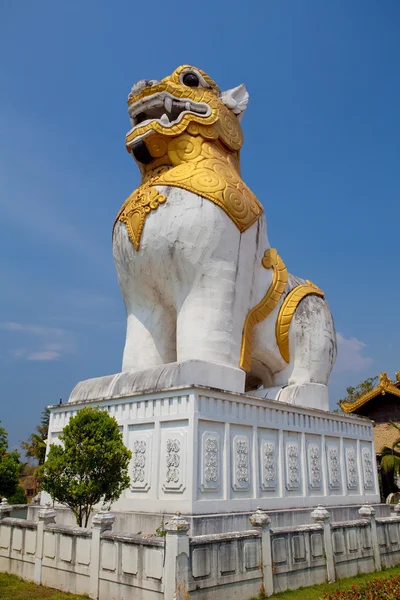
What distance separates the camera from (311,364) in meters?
12.5

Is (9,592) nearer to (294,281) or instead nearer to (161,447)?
(161,447)

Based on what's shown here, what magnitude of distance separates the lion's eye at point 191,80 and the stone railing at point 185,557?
30.2 feet

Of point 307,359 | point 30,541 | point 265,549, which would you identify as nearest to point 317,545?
point 265,549

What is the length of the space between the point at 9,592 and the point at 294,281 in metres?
8.68

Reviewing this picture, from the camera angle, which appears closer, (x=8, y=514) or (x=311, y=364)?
(x=8, y=514)

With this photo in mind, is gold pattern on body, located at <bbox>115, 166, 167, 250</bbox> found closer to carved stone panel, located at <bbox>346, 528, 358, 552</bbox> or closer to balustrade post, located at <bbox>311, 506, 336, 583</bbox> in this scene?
balustrade post, located at <bbox>311, 506, 336, 583</bbox>

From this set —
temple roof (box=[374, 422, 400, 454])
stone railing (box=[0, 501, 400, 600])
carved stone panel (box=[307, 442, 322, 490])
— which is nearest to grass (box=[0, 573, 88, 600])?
stone railing (box=[0, 501, 400, 600])

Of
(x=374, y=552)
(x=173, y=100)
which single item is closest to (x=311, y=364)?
(x=374, y=552)

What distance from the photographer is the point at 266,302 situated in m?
12.0

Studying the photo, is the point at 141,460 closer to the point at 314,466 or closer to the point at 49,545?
the point at 49,545

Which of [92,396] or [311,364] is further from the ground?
[311,364]

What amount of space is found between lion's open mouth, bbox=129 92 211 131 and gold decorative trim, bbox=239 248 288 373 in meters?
3.49

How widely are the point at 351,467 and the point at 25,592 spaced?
324 inches

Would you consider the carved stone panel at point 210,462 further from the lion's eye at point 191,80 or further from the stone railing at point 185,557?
the lion's eye at point 191,80
